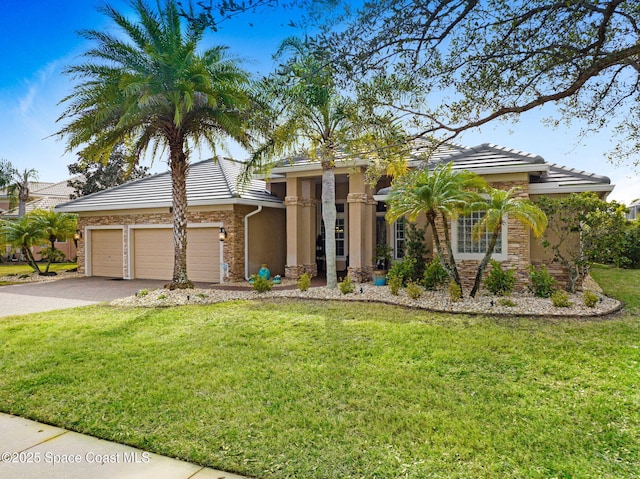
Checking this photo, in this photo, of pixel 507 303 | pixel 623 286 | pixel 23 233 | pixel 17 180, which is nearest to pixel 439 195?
pixel 507 303

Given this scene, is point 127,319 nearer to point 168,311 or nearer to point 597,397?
point 168,311

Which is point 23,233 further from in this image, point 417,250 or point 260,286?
point 417,250

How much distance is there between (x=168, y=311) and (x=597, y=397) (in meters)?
8.38

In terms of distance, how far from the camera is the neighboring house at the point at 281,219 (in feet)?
38.1

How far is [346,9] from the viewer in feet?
14.3

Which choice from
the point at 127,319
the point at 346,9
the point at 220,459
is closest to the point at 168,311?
the point at 127,319

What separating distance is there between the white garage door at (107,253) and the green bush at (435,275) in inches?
516

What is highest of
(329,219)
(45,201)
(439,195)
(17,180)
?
(17,180)

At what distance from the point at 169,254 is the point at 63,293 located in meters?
4.01

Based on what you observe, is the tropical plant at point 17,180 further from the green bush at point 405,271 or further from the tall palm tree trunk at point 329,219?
the green bush at point 405,271

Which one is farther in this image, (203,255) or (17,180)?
(17,180)

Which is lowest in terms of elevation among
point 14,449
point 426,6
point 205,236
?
point 14,449

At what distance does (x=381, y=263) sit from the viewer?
578 inches

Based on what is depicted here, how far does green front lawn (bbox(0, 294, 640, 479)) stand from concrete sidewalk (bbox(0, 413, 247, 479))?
0.42 ft
